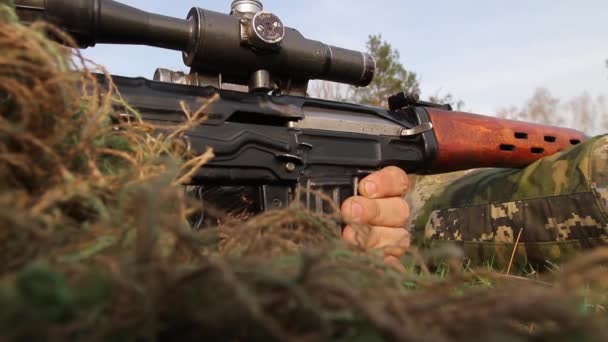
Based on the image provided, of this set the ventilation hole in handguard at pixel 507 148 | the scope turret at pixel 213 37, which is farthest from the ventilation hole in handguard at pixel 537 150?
the scope turret at pixel 213 37

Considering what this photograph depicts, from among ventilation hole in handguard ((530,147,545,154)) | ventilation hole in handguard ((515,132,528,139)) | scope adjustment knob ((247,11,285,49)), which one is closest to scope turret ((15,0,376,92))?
scope adjustment knob ((247,11,285,49))

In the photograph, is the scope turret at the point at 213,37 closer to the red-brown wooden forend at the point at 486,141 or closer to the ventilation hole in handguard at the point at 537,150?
the red-brown wooden forend at the point at 486,141

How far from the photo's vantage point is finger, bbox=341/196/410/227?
5.01ft

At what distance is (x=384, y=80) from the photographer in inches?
375

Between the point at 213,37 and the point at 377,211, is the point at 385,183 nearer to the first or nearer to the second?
the point at 377,211

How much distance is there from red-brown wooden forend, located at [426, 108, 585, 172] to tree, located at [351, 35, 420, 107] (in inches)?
276

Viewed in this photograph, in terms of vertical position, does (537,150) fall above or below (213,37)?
below

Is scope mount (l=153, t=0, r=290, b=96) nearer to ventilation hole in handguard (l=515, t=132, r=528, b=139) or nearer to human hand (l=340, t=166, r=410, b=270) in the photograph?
human hand (l=340, t=166, r=410, b=270)

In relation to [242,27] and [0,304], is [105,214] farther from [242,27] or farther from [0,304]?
[242,27]

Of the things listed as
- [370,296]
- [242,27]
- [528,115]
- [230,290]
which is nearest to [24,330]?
[230,290]

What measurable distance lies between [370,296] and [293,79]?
1.31 meters

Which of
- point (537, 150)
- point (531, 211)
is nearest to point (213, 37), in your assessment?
point (531, 211)

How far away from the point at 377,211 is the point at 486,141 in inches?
27.3

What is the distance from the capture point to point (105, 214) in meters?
0.49
